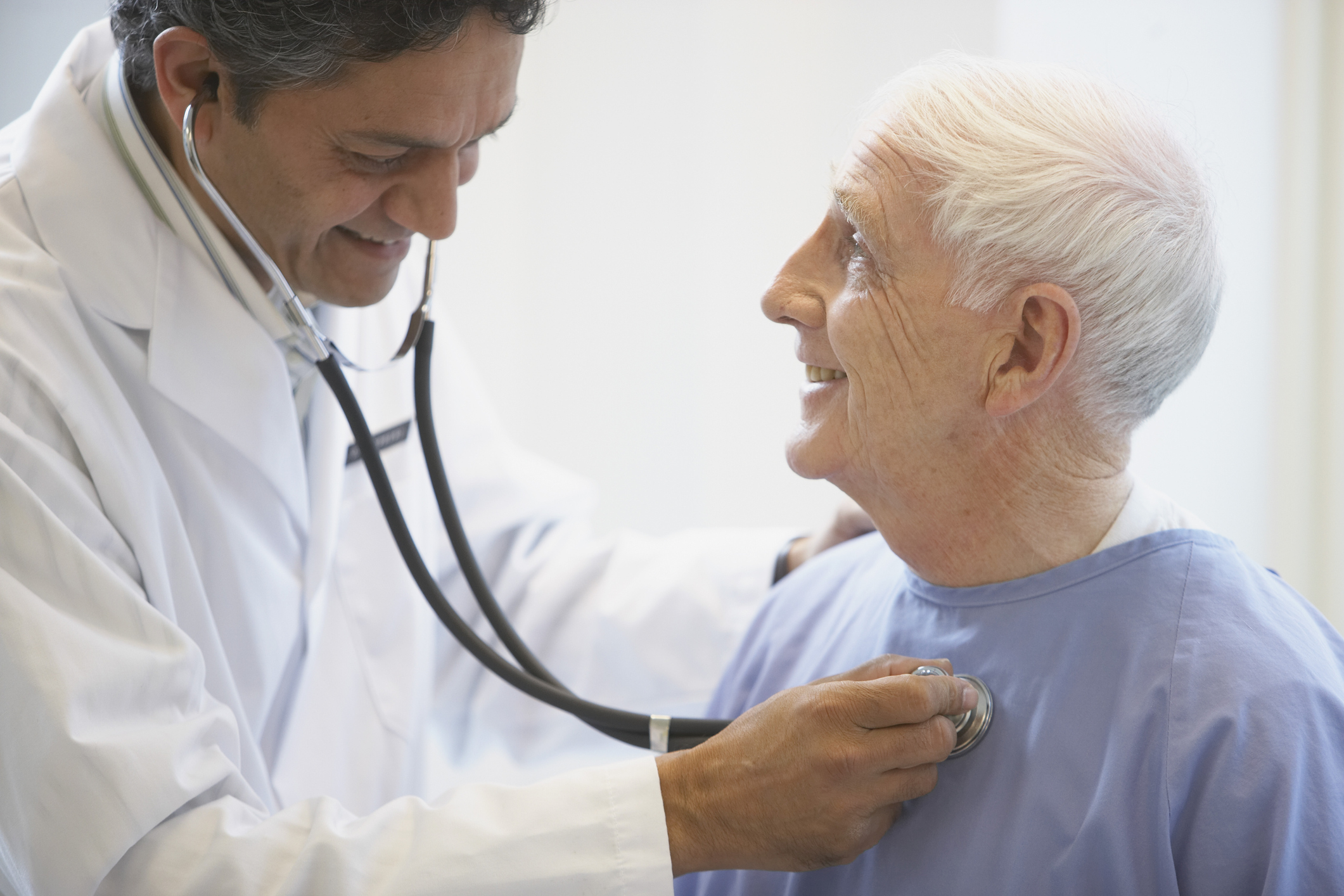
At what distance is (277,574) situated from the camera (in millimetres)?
1215

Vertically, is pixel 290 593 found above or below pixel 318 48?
below

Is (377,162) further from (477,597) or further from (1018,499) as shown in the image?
(1018,499)

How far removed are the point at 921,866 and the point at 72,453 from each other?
34.9 inches

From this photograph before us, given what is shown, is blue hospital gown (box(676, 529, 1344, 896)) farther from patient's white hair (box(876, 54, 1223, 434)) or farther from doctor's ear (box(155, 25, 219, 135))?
doctor's ear (box(155, 25, 219, 135))

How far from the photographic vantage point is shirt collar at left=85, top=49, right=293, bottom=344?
43.9 inches

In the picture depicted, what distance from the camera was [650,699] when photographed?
150cm

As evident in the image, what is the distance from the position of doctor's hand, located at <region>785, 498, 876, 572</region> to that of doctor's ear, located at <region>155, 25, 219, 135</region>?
0.88 m

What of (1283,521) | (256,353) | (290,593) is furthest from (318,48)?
(1283,521)

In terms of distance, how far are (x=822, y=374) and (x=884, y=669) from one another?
1.01ft

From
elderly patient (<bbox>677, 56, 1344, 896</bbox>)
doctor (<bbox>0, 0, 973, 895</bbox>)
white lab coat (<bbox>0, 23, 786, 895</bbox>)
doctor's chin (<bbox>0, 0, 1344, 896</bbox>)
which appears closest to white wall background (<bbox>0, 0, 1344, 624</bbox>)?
white lab coat (<bbox>0, 23, 786, 895</bbox>)

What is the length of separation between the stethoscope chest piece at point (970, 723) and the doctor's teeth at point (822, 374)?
295 millimetres

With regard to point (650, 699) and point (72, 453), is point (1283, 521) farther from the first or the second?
point (72, 453)

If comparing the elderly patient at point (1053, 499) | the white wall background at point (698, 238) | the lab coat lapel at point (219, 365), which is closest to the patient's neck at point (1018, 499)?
the elderly patient at point (1053, 499)

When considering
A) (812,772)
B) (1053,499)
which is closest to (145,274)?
(812,772)
